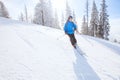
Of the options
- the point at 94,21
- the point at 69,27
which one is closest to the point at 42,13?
the point at 94,21

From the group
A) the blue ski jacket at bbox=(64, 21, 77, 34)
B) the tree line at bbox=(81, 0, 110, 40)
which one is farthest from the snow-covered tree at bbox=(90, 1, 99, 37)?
the blue ski jacket at bbox=(64, 21, 77, 34)

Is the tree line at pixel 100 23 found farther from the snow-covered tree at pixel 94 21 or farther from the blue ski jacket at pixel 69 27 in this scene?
the blue ski jacket at pixel 69 27

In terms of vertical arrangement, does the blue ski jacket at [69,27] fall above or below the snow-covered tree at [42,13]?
below

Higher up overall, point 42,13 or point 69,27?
point 42,13

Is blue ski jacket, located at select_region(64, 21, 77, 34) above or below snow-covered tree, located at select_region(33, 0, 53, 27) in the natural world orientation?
below

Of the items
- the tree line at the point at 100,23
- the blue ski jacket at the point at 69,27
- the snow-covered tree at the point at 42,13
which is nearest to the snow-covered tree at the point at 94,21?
the tree line at the point at 100,23

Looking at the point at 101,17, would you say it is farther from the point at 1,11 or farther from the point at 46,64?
the point at 46,64

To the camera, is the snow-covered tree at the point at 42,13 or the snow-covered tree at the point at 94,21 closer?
the snow-covered tree at the point at 42,13

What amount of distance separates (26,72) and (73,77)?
177 centimetres

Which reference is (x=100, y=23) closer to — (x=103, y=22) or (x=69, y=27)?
(x=103, y=22)

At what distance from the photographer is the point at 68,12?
6394 cm

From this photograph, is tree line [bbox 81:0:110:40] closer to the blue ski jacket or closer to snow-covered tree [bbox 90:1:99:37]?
snow-covered tree [bbox 90:1:99:37]

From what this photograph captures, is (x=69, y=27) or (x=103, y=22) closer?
(x=69, y=27)

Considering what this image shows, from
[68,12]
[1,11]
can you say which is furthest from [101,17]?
[1,11]
